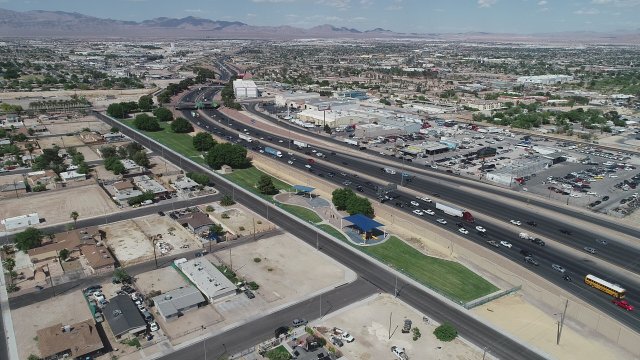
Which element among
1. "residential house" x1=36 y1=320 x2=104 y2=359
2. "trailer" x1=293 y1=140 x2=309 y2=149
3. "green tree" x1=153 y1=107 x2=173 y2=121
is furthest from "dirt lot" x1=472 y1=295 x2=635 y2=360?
"green tree" x1=153 y1=107 x2=173 y2=121

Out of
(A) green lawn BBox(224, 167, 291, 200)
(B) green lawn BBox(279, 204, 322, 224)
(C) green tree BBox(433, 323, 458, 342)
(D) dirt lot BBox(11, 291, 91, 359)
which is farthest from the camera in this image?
(A) green lawn BBox(224, 167, 291, 200)

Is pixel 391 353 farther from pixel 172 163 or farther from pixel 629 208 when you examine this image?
pixel 172 163

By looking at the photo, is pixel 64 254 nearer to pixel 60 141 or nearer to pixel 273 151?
pixel 273 151

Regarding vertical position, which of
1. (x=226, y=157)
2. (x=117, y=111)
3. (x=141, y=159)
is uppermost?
(x=117, y=111)

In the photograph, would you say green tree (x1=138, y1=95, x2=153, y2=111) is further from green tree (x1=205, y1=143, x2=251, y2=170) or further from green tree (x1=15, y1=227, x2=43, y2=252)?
green tree (x1=15, y1=227, x2=43, y2=252)

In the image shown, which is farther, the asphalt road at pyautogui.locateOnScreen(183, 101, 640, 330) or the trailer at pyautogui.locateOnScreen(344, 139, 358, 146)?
the trailer at pyautogui.locateOnScreen(344, 139, 358, 146)

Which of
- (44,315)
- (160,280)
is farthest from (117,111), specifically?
(44,315)

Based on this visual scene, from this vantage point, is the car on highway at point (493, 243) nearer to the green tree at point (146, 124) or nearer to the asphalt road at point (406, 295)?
the asphalt road at point (406, 295)

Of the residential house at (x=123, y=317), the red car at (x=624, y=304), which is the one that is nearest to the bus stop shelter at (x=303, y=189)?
the residential house at (x=123, y=317)
